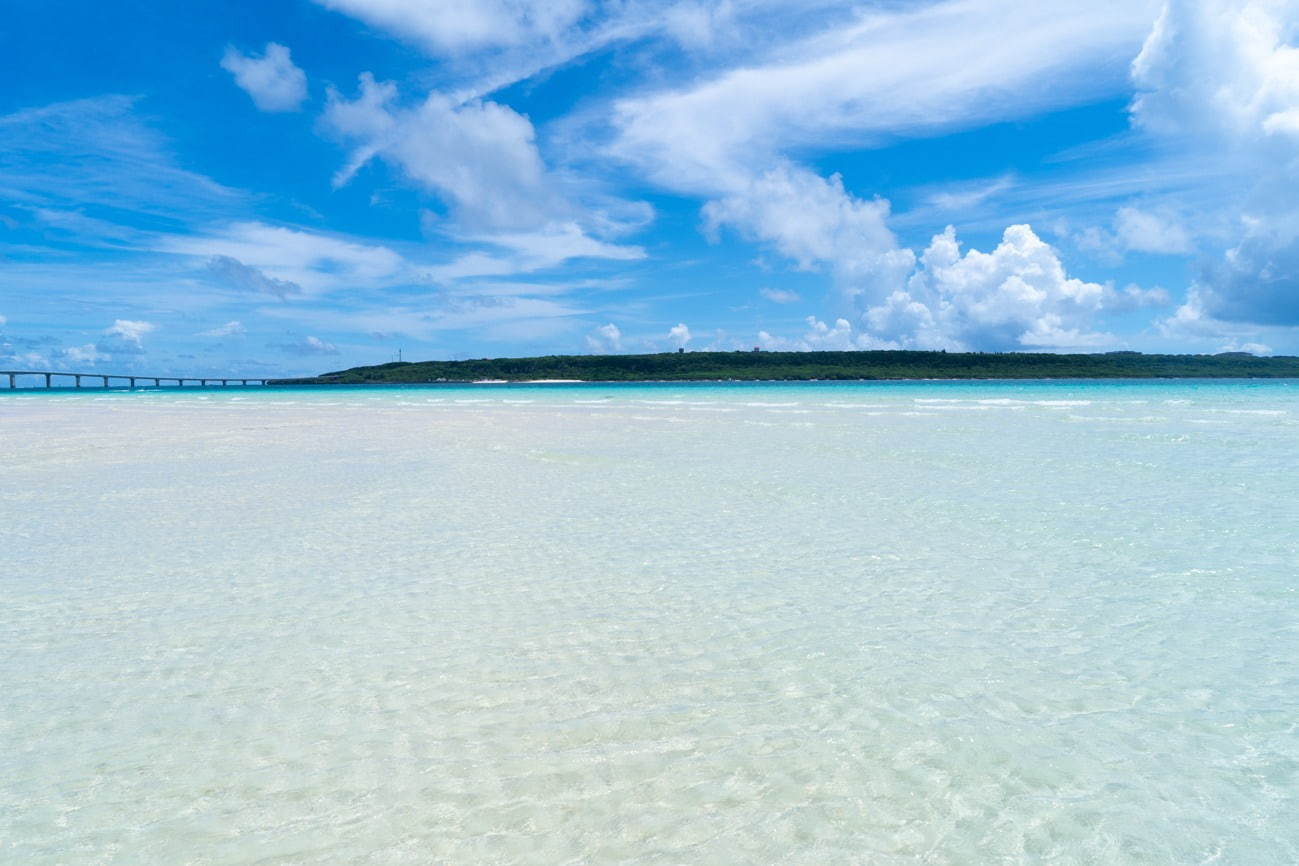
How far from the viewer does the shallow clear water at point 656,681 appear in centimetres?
376

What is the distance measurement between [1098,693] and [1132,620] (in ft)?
5.61

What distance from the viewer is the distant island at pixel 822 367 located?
13362 cm

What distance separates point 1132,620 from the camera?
21.0 ft

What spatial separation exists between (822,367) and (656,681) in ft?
507

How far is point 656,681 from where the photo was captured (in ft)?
17.5

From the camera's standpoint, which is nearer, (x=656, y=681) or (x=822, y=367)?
(x=656, y=681)

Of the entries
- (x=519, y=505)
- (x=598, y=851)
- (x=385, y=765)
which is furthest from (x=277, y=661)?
(x=519, y=505)

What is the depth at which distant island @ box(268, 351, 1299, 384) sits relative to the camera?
134 m

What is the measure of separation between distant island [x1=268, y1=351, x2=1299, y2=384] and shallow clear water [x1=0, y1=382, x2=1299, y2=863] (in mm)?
131748

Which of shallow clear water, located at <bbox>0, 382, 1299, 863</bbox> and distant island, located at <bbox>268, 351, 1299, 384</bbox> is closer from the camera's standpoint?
shallow clear water, located at <bbox>0, 382, 1299, 863</bbox>

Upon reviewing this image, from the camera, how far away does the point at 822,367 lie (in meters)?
155

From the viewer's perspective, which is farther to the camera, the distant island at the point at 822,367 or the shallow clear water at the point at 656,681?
the distant island at the point at 822,367

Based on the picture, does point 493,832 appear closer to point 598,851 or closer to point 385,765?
point 598,851

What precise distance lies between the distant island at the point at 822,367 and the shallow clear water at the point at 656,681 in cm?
13175
